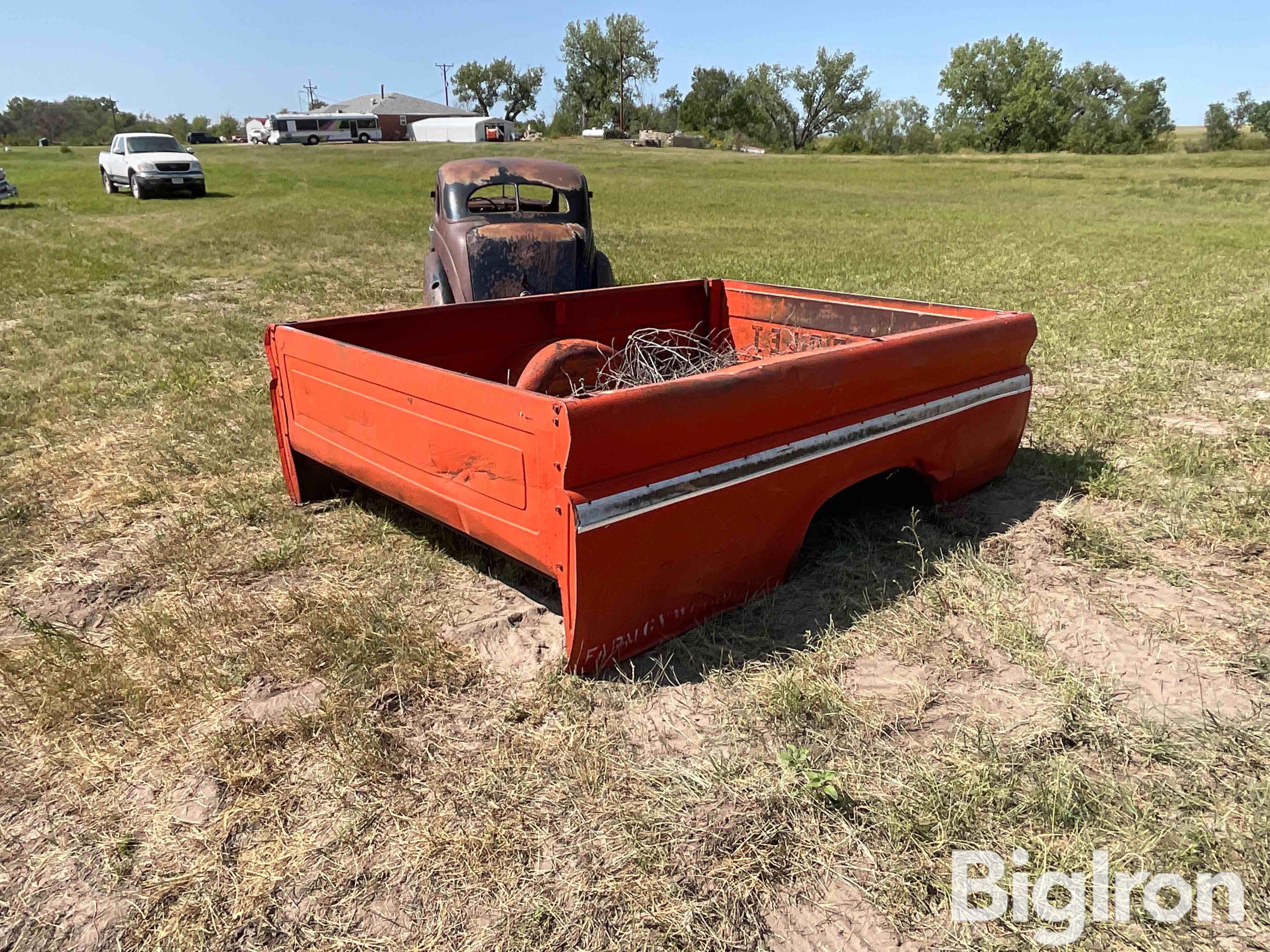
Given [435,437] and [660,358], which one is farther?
[660,358]

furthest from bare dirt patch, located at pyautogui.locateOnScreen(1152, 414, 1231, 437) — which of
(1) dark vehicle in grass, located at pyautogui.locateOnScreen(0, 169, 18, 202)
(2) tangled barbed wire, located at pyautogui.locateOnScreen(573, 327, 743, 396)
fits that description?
(1) dark vehicle in grass, located at pyautogui.locateOnScreen(0, 169, 18, 202)

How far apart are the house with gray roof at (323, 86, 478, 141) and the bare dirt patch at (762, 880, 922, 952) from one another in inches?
3359

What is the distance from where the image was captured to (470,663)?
278 centimetres

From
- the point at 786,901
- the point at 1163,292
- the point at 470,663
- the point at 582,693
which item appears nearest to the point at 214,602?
the point at 470,663

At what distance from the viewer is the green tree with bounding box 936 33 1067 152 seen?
67.4 meters

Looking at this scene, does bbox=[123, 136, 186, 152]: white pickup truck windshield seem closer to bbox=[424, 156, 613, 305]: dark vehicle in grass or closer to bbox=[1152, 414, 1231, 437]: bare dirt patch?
bbox=[424, 156, 613, 305]: dark vehicle in grass

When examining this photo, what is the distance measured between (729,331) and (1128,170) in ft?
121

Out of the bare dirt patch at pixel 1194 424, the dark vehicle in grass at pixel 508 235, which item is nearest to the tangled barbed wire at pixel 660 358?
the dark vehicle in grass at pixel 508 235

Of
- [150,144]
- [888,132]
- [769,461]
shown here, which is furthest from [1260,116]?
[769,461]

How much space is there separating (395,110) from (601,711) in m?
92.3

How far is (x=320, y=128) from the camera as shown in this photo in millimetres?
60469

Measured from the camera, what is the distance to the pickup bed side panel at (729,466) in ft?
8.04

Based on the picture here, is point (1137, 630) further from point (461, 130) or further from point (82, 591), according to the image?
point (461, 130)

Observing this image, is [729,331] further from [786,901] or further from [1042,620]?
[786,901]
